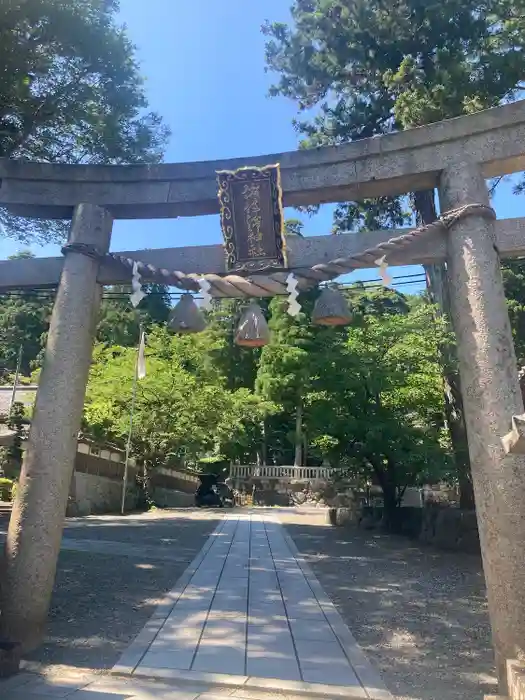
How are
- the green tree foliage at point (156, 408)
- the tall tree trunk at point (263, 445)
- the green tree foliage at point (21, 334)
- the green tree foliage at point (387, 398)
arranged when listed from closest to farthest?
the green tree foliage at point (387, 398)
the green tree foliage at point (156, 408)
the tall tree trunk at point (263, 445)
the green tree foliage at point (21, 334)

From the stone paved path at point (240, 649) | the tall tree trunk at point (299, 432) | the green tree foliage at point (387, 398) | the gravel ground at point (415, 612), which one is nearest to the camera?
the stone paved path at point (240, 649)

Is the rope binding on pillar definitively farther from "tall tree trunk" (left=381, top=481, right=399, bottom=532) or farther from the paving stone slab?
"tall tree trunk" (left=381, top=481, right=399, bottom=532)

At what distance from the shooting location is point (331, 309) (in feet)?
16.4

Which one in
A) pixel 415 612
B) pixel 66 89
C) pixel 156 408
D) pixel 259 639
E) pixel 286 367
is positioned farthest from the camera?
pixel 286 367

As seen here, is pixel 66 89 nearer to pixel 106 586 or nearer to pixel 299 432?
pixel 106 586

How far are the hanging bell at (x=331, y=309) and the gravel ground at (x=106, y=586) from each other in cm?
358

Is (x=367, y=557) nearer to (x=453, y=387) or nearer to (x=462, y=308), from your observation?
(x=453, y=387)

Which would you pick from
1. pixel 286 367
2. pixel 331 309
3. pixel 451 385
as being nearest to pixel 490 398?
pixel 331 309

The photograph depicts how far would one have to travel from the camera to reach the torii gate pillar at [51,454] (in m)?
4.60

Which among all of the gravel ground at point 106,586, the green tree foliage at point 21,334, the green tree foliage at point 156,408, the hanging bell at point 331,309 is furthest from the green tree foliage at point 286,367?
the green tree foliage at point 21,334

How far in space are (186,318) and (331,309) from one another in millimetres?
1428

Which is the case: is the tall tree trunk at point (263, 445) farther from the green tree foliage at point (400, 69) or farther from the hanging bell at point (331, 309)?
the hanging bell at point (331, 309)

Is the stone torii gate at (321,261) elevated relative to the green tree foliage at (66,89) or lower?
lower

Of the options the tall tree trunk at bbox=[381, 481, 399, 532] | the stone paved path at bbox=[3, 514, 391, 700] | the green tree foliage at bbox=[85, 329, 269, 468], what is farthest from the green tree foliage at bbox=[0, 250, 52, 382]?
the stone paved path at bbox=[3, 514, 391, 700]
